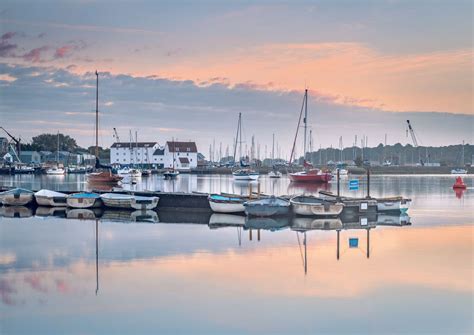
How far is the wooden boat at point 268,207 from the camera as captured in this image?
33.0 m

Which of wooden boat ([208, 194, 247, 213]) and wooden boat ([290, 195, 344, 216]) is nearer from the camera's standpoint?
wooden boat ([290, 195, 344, 216])

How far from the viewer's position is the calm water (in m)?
14.6

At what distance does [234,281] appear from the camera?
60.6ft

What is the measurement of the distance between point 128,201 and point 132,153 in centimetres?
10297

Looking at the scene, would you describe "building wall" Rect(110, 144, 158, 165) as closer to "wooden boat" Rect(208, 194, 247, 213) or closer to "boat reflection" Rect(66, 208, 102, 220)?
"boat reflection" Rect(66, 208, 102, 220)

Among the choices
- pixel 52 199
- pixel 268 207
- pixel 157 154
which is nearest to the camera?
pixel 268 207

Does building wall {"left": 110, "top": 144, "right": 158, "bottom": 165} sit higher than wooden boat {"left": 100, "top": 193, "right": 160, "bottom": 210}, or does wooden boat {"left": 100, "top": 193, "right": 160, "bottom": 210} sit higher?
building wall {"left": 110, "top": 144, "right": 158, "bottom": 165}

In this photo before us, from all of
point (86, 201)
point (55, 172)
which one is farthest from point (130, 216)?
point (55, 172)

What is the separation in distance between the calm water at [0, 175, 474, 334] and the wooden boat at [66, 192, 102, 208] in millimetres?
9235

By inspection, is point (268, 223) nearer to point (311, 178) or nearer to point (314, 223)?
point (314, 223)

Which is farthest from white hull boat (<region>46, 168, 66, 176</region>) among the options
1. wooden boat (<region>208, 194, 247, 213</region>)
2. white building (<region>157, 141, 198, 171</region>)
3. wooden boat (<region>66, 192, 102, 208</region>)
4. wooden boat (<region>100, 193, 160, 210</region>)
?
wooden boat (<region>208, 194, 247, 213</region>)

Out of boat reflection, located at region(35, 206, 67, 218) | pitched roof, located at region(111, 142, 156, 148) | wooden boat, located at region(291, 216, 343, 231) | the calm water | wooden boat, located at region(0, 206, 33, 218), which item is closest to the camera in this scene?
the calm water

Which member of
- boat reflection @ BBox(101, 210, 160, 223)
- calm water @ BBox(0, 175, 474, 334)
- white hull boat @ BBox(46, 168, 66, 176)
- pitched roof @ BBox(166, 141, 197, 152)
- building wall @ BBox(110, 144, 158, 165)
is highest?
pitched roof @ BBox(166, 141, 197, 152)

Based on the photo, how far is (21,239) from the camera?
26.9 meters
